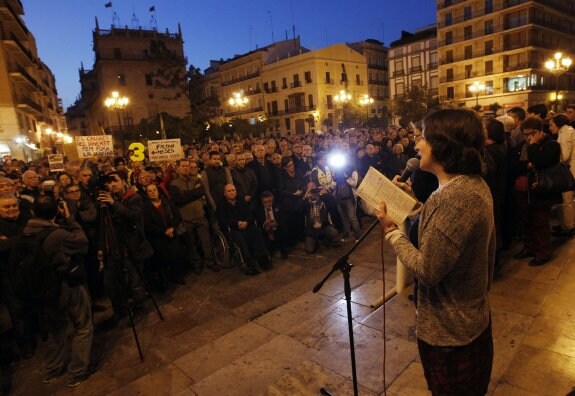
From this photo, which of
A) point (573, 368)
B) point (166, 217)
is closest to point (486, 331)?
point (573, 368)

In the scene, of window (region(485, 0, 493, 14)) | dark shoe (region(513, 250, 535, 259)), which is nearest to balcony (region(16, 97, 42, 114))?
dark shoe (region(513, 250, 535, 259))

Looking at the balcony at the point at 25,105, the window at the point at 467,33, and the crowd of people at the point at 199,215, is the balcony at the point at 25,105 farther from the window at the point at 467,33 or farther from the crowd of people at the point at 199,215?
the window at the point at 467,33

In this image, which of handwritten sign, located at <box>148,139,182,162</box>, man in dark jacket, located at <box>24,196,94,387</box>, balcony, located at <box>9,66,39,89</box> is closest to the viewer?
man in dark jacket, located at <box>24,196,94,387</box>

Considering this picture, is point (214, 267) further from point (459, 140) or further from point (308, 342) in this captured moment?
point (459, 140)

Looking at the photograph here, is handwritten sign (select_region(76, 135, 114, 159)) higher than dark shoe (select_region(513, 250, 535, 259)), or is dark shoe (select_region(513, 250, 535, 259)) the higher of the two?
handwritten sign (select_region(76, 135, 114, 159))

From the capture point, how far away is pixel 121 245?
477cm

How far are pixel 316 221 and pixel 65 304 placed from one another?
4199mm

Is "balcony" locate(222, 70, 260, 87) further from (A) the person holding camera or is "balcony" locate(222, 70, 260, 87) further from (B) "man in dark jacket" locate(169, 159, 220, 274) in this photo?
(A) the person holding camera

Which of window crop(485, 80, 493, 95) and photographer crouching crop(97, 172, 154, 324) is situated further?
window crop(485, 80, 493, 95)

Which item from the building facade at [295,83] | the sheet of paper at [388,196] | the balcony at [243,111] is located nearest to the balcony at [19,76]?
the building facade at [295,83]

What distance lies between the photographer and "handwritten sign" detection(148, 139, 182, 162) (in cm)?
884

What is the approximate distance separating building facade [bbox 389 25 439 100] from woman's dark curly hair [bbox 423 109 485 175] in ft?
161

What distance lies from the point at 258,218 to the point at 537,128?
4.32m

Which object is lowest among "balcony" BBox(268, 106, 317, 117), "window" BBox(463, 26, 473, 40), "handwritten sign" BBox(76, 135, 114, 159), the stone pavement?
the stone pavement
